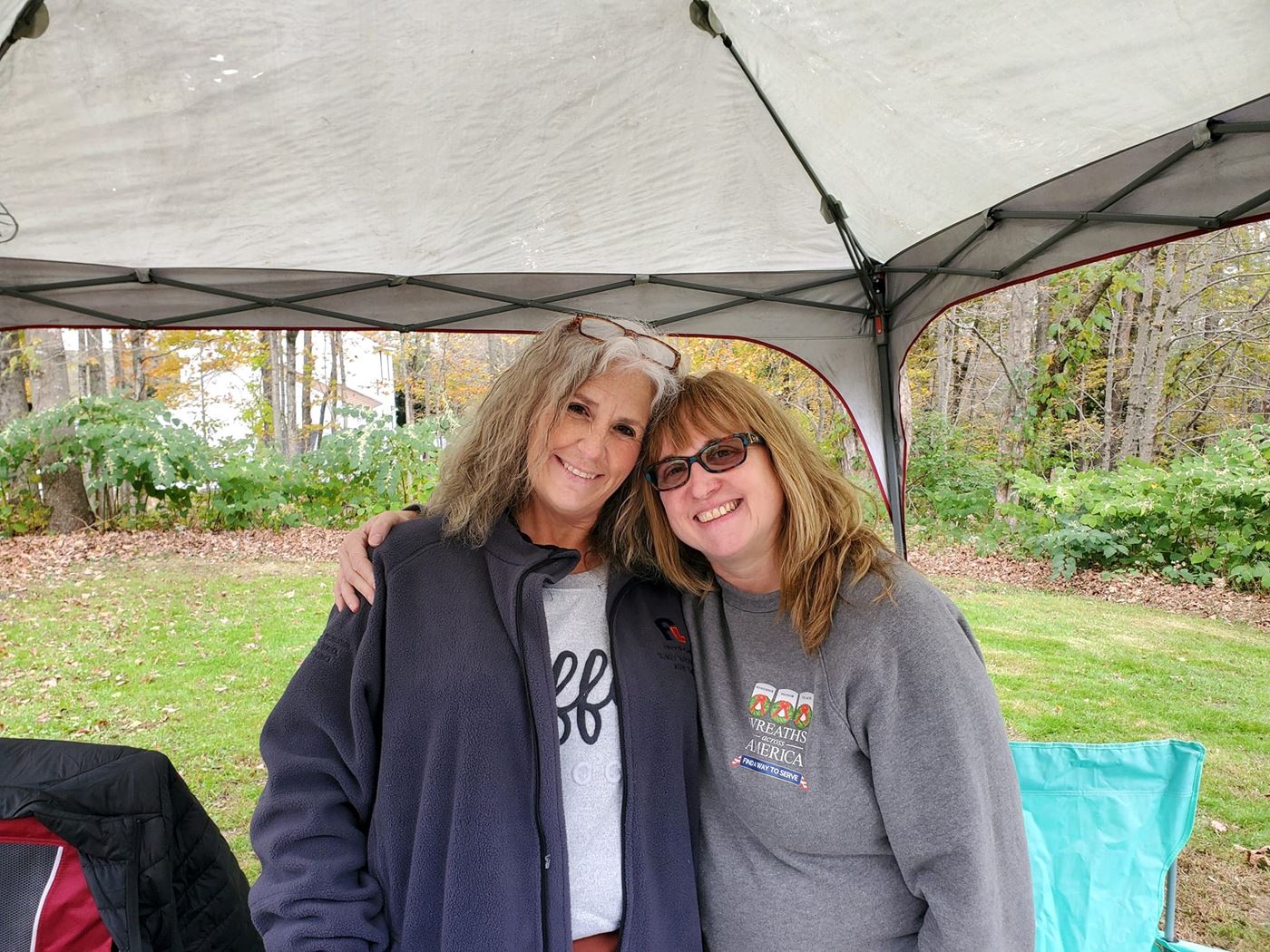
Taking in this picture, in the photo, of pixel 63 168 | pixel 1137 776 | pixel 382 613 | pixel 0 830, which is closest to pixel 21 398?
pixel 63 168

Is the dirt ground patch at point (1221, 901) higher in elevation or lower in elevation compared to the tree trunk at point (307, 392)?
lower

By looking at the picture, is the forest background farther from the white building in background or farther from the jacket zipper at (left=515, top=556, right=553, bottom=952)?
the jacket zipper at (left=515, top=556, right=553, bottom=952)

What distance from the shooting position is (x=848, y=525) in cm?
150

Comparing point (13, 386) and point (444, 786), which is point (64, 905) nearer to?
point (444, 786)

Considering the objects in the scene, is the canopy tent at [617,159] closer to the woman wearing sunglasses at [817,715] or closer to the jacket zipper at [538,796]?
the woman wearing sunglasses at [817,715]

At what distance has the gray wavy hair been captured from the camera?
1.57 m

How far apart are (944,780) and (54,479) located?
10150mm

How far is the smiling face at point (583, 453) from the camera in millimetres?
1533

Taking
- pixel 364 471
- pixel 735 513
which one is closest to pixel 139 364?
pixel 364 471

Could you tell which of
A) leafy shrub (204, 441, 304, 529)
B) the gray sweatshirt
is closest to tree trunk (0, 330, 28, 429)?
leafy shrub (204, 441, 304, 529)

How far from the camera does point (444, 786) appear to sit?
1276 millimetres

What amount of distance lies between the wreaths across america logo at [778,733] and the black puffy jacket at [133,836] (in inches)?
53.3

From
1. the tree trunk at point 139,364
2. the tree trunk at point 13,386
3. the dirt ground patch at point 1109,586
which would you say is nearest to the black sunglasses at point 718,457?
the dirt ground patch at point 1109,586

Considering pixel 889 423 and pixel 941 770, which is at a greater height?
pixel 889 423
